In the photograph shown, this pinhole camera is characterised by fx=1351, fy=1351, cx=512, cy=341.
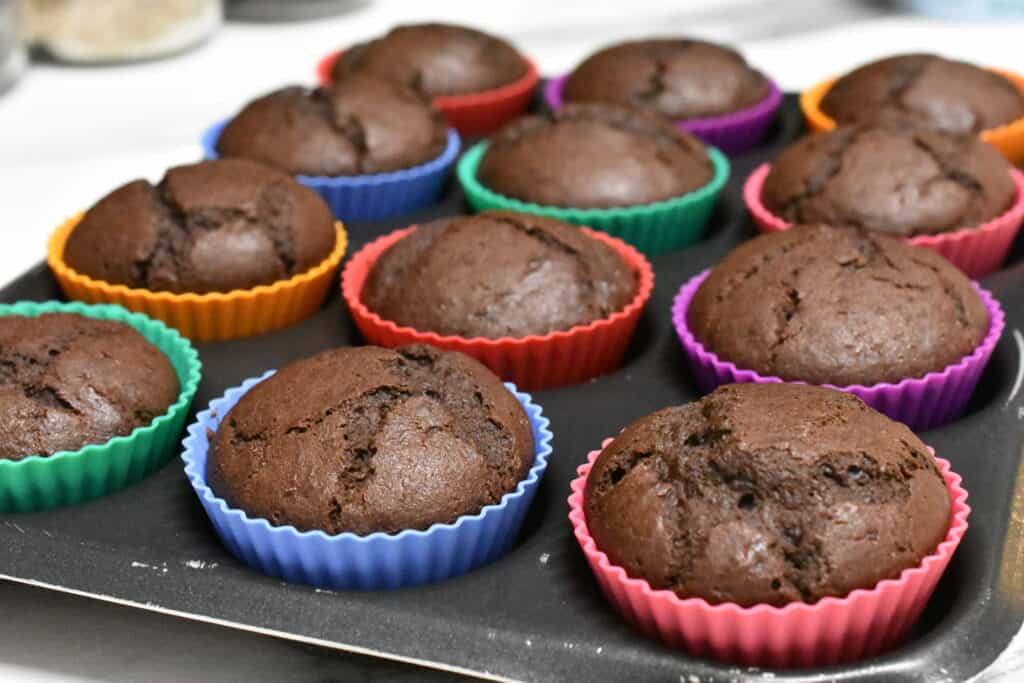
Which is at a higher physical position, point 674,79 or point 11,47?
point 674,79

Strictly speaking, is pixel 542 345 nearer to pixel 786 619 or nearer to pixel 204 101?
pixel 786 619

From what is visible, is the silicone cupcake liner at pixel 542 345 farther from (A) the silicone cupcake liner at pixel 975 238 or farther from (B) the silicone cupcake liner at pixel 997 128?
(B) the silicone cupcake liner at pixel 997 128

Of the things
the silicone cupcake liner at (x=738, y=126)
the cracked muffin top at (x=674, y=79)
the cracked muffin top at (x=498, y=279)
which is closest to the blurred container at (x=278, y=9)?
the cracked muffin top at (x=674, y=79)

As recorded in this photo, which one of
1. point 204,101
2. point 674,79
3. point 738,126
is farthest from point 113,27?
point 738,126

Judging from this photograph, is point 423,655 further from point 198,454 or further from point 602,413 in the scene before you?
point 602,413

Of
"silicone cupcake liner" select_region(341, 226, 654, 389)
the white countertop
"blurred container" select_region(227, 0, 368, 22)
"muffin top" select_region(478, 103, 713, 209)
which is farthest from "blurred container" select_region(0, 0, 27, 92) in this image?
"silicone cupcake liner" select_region(341, 226, 654, 389)

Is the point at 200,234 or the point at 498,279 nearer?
the point at 498,279
